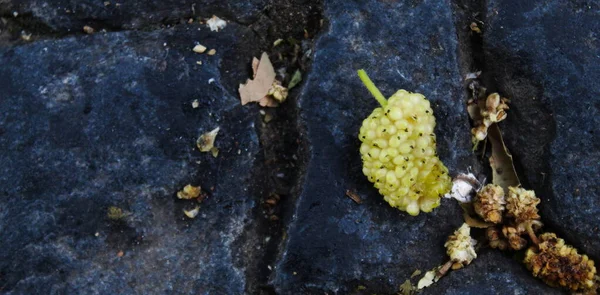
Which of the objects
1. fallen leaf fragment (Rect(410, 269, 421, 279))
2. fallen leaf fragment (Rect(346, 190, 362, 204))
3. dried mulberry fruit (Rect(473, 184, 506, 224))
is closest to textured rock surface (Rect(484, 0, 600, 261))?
dried mulberry fruit (Rect(473, 184, 506, 224))

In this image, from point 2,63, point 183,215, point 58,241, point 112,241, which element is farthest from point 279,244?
point 2,63

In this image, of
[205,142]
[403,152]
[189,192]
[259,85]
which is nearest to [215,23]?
[259,85]

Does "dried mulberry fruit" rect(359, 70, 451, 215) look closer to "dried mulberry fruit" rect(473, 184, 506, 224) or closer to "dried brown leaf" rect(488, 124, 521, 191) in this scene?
"dried mulberry fruit" rect(473, 184, 506, 224)

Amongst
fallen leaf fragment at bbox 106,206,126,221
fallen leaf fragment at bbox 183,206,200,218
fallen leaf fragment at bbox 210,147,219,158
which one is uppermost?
fallen leaf fragment at bbox 210,147,219,158

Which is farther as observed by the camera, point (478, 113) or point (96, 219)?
point (478, 113)

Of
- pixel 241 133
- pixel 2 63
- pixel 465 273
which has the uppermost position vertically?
pixel 2 63

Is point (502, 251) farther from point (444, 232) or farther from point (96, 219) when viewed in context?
point (96, 219)
